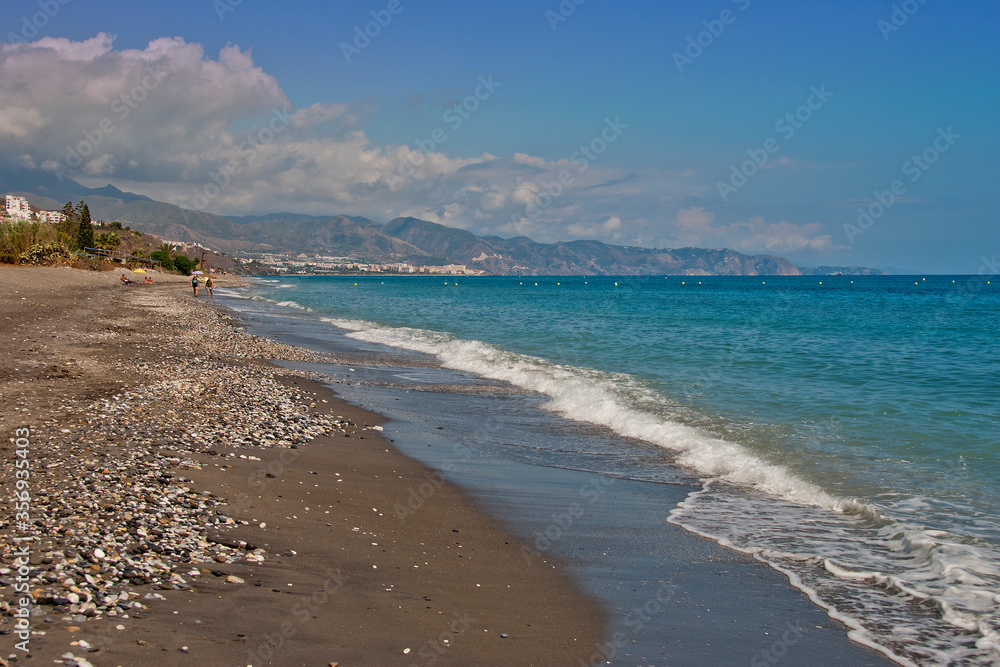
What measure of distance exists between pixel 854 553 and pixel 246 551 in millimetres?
6634

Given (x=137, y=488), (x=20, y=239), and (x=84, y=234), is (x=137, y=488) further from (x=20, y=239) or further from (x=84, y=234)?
(x=84, y=234)

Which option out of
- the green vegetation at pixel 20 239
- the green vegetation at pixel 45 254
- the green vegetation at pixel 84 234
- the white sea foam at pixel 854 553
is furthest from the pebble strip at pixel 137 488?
the green vegetation at pixel 84 234

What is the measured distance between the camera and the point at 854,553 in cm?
748

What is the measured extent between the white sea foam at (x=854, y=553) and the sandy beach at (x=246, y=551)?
97.4 inches

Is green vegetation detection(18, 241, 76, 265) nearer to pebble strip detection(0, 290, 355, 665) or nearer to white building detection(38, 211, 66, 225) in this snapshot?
white building detection(38, 211, 66, 225)

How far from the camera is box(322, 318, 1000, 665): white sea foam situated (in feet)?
18.7

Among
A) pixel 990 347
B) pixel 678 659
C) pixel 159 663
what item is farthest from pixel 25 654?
pixel 990 347

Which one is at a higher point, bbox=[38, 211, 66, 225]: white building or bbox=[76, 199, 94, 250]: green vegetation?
bbox=[38, 211, 66, 225]: white building

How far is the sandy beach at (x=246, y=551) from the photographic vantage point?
15.2 feet

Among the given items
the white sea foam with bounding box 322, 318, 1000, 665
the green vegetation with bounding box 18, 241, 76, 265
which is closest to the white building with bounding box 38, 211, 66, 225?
the green vegetation with bounding box 18, 241, 76, 265

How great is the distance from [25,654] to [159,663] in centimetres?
76

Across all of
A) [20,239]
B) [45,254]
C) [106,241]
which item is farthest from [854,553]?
[106,241]

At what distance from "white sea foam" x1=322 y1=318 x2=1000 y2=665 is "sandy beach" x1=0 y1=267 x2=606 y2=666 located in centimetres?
247

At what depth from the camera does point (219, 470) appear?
28.3 ft
